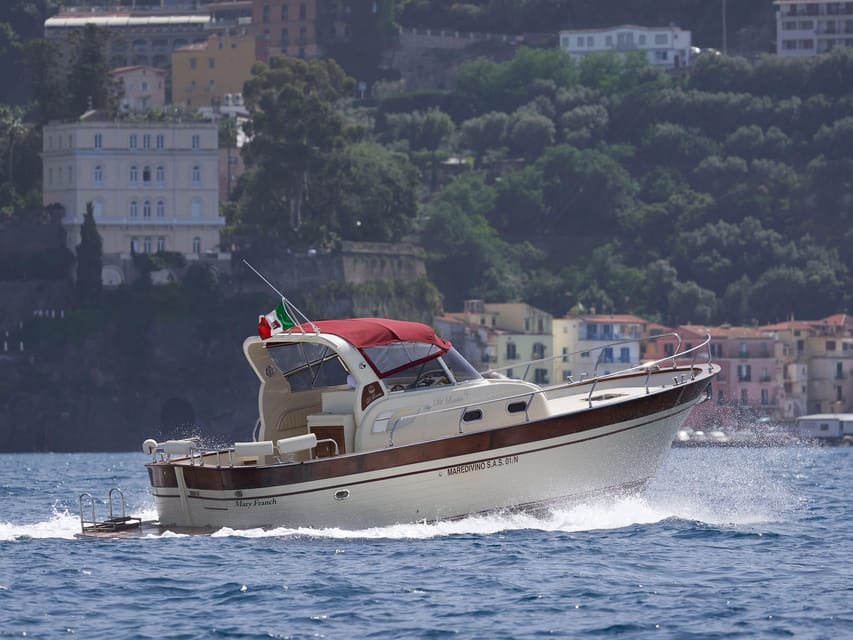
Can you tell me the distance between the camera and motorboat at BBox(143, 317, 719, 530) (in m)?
41.1

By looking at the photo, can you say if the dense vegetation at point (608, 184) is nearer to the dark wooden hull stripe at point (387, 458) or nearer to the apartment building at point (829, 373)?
the apartment building at point (829, 373)

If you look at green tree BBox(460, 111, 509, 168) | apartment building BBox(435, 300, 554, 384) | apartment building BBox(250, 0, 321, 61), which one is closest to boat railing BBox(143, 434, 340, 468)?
apartment building BBox(435, 300, 554, 384)

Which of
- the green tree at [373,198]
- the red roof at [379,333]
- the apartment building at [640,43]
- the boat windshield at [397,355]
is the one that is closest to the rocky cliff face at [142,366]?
the green tree at [373,198]

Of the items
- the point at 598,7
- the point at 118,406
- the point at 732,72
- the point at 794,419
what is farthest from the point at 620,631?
the point at 598,7

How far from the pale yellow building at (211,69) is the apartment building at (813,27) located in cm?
3955

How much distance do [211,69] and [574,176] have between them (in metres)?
30.8

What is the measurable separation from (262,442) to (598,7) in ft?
500

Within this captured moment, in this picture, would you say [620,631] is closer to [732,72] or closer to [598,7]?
[732,72]

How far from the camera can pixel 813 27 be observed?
601ft

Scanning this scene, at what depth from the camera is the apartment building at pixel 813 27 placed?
183 m

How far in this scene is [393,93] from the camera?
585ft

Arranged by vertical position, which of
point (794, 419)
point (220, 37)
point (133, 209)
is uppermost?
point (220, 37)

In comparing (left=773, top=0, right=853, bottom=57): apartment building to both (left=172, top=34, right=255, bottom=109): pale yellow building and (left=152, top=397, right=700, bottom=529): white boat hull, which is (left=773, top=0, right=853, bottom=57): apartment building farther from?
(left=152, top=397, right=700, bottom=529): white boat hull

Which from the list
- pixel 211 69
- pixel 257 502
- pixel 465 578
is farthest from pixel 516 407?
pixel 211 69
